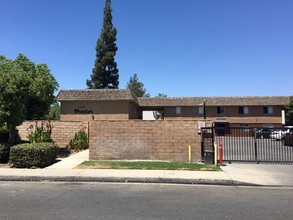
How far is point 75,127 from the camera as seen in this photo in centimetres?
2297

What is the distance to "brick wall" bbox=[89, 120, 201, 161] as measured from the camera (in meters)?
15.8

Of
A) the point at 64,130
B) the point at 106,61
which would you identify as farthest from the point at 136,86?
the point at 64,130

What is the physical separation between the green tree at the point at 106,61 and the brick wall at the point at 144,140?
43027 mm

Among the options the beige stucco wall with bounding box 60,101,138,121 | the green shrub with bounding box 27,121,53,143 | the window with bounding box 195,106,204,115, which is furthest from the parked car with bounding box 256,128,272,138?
the window with bounding box 195,106,204,115

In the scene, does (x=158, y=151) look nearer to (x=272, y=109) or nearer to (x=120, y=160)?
(x=120, y=160)

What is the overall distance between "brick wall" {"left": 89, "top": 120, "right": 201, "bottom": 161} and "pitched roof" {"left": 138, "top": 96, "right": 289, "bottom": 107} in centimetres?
3413

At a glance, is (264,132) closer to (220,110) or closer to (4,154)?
(4,154)

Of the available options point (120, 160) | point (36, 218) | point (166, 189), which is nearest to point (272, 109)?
point (120, 160)

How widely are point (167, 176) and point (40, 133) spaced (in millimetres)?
13345

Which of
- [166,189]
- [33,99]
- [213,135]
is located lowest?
[166,189]

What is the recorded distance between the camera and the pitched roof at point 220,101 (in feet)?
164

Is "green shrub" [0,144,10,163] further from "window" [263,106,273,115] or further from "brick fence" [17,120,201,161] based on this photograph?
"window" [263,106,273,115]

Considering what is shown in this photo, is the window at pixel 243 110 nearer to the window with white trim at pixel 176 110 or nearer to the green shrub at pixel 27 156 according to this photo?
the window with white trim at pixel 176 110

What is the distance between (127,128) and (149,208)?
29.8 ft
